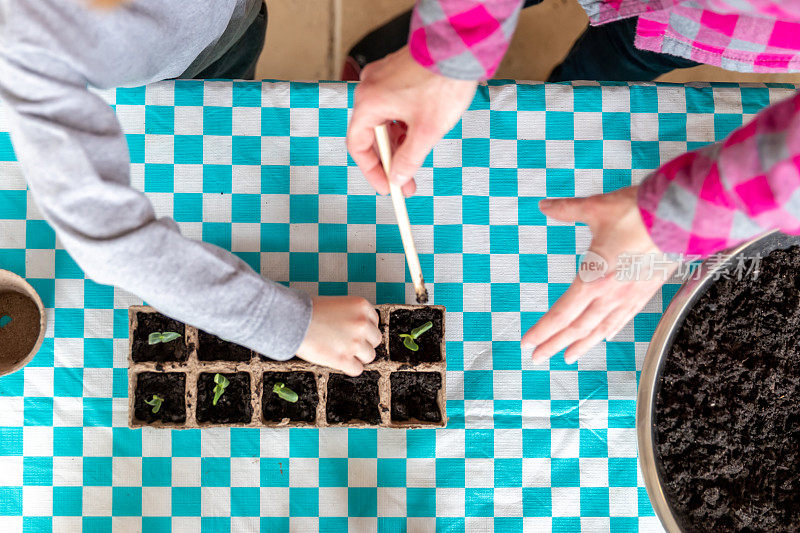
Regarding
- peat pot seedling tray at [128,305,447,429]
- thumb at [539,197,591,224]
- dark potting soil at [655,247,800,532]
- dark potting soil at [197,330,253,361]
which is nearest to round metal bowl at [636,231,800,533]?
dark potting soil at [655,247,800,532]

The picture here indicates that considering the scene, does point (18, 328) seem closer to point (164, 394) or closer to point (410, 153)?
point (164, 394)

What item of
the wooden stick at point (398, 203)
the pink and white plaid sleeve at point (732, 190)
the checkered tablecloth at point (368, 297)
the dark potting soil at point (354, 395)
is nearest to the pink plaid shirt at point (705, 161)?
the pink and white plaid sleeve at point (732, 190)

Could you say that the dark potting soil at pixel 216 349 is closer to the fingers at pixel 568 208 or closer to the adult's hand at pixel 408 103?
the adult's hand at pixel 408 103

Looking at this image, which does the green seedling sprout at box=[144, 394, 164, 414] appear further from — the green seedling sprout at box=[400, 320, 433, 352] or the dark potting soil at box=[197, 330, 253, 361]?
the green seedling sprout at box=[400, 320, 433, 352]

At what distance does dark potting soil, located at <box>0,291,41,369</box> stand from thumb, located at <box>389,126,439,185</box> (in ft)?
2.11

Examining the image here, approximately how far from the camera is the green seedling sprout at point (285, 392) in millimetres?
913

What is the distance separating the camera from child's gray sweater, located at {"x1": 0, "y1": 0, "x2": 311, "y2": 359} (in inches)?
27.9

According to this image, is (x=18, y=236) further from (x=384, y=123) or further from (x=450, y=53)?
(x=450, y=53)

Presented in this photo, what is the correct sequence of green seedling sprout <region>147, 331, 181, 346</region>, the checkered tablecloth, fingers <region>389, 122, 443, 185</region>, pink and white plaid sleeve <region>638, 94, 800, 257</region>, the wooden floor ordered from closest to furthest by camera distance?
1. pink and white plaid sleeve <region>638, 94, 800, 257</region>
2. fingers <region>389, 122, 443, 185</region>
3. green seedling sprout <region>147, 331, 181, 346</region>
4. the checkered tablecloth
5. the wooden floor

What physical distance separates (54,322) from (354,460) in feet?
1.88

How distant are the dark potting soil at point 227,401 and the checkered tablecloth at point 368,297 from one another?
3.3 inches

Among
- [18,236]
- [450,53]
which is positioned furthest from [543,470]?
[18,236]

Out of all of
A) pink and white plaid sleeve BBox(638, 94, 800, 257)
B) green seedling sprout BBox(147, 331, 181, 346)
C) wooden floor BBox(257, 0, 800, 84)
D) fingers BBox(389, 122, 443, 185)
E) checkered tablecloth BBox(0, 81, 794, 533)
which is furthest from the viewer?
wooden floor BBox(257, 0, 800, 84)

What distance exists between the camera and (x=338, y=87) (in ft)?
3.41
